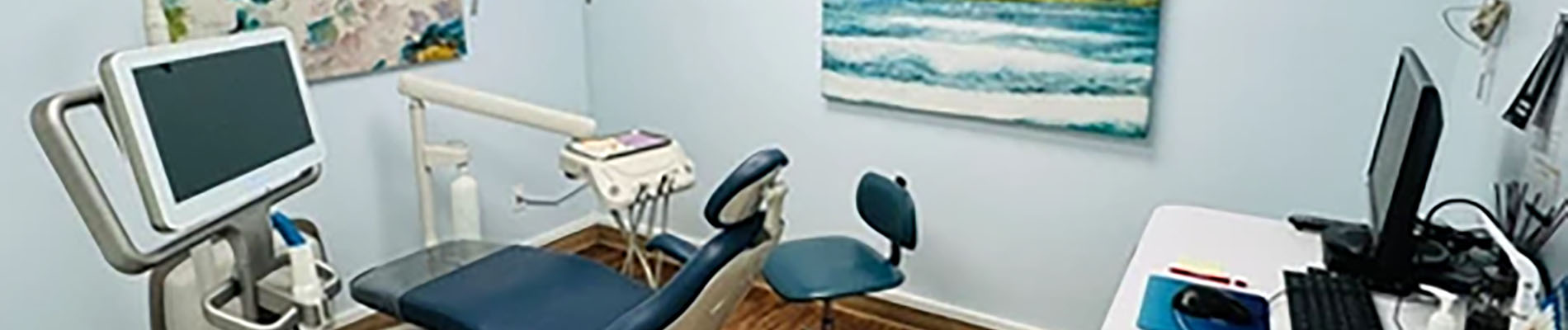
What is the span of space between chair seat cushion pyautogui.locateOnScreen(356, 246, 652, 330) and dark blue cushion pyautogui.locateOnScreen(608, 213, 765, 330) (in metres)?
0.32

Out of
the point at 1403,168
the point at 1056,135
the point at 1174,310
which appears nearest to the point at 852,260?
the point at 1056,135

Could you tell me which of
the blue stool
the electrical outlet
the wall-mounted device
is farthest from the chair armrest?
the wall-mounted device

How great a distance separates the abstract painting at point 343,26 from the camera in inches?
102

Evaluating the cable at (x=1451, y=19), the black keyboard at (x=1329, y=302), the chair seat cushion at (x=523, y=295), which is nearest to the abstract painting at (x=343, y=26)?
the chair seat cushion at (x=523, y=295)

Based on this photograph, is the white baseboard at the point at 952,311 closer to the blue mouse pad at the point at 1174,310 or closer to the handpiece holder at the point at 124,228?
the blue mouse pad at the point at 1174,310

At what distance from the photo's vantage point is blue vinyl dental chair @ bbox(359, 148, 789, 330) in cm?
198

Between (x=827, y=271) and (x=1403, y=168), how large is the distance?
4.46 feet

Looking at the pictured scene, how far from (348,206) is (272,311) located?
4.25ft

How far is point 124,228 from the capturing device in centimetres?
162

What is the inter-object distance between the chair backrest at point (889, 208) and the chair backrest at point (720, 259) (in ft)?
1.81

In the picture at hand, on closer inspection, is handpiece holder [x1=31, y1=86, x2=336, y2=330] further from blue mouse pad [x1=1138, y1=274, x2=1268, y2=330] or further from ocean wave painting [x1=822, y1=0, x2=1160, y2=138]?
ocean wave painting [x1=822, y1=0, x2=1160, y2=138]

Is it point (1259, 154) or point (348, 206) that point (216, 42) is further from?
point (1259, 154)

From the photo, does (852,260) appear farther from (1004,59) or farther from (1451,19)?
(1451,19)

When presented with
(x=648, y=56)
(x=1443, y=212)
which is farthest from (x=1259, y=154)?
(x=648, y=56)
